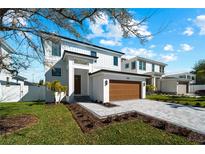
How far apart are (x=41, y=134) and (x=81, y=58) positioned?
32.0 feet

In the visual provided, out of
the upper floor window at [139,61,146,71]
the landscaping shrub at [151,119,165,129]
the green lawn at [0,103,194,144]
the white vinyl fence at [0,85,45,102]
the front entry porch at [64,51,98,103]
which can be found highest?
the upper floor window at [139,61,146,71]

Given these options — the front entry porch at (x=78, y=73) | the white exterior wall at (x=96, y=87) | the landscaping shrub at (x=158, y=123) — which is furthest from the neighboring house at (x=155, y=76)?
the landscaping shrub at (x=158, y=123)

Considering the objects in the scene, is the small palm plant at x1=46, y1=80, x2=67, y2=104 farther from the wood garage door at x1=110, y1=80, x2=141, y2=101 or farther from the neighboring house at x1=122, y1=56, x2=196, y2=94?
the neighboring house at x1=122, y1=56, x2=196, y2=94

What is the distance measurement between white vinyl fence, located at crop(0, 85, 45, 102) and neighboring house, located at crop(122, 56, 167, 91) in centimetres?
1563

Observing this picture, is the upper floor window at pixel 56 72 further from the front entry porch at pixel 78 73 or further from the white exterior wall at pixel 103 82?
the white exterior wall at pixel 103 82

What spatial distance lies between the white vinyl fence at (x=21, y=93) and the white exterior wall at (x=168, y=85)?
2178 cm

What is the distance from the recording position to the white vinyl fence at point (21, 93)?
13430 millimetres

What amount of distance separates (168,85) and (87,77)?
18.1m

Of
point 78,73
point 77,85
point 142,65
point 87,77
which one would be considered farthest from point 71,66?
point 142,65

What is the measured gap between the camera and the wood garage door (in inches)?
527

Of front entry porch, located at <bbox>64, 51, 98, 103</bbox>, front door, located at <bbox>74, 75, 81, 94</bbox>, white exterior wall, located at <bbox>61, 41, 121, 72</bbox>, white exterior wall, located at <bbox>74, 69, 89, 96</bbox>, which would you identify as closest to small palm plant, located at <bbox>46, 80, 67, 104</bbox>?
front entry porch, located at <bbox>64, 51, 98, 103</bbox>

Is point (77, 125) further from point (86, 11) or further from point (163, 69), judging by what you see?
point (163, 69)

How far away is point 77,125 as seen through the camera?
20.6 feet
